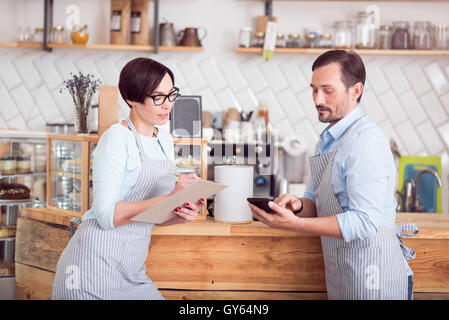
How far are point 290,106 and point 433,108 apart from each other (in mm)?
1357

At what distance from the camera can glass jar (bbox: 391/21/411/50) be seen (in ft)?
14.2

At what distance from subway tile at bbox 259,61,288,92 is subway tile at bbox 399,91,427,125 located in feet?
3.75

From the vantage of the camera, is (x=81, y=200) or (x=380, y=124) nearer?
(x=81, y=200)

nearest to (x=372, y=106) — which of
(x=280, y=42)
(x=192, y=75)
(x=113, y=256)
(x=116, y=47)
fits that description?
(x=280, y=42)

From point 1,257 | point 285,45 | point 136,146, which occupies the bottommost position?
point 1,257

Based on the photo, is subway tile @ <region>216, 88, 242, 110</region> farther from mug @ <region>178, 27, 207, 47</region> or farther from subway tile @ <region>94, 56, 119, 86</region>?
subway tile @ <region>94, 56, 119, 86</region>

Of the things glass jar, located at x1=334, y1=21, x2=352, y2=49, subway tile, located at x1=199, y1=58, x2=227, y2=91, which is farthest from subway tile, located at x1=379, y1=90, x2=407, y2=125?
subway tile, located at x1=199, y1=58, x2=227, y2=91

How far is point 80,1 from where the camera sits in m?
4.64

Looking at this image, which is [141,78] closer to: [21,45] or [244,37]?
[244,37]

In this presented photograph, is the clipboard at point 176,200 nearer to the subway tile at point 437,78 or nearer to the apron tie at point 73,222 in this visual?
the apron tie at point 73,222
